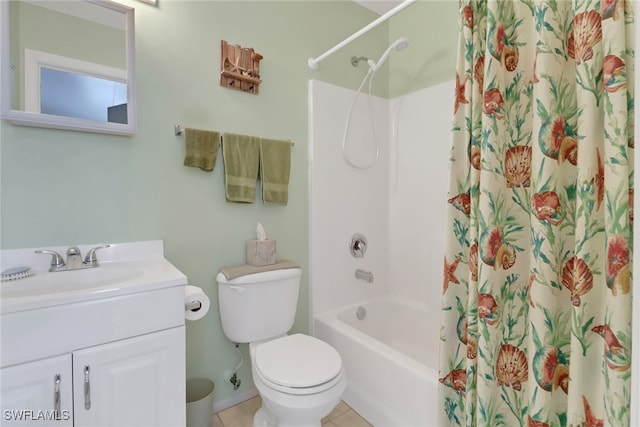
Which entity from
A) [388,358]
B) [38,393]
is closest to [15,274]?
[38,393]

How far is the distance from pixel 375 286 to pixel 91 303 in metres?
1.79

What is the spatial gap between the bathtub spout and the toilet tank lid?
24.1 inches

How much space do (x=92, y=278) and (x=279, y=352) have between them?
857 mm

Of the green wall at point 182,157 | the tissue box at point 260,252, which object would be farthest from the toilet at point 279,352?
the green wall at point 182,157

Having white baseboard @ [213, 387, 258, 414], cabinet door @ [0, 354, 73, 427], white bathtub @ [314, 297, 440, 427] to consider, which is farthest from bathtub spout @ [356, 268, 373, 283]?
cabinet door @ [0, 354, 73, 427]

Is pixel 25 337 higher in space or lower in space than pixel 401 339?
higher

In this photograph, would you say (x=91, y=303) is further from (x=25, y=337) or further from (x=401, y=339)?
(x=401, y=339)

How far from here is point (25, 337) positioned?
0.93 meters

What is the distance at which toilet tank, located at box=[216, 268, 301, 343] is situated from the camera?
1.62m

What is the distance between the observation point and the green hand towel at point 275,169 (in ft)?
5.93

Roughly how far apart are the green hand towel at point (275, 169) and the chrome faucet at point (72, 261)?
843mm

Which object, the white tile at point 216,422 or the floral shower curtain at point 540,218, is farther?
the white tile at point 216,422

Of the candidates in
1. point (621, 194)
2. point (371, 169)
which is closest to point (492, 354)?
point (621, 194)

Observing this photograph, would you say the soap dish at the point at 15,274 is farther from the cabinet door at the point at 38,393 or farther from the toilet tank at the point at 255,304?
the toilet tank at the point at 255,304
